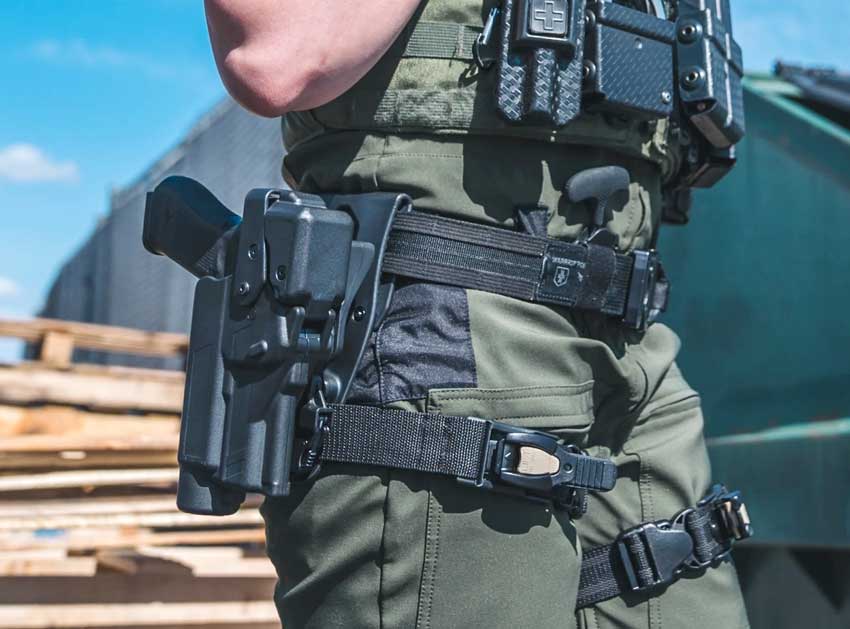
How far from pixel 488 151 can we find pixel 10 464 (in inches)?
115

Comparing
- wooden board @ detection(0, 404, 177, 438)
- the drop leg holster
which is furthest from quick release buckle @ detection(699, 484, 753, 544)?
wooden board @ detection(0, 404, 177, 438)

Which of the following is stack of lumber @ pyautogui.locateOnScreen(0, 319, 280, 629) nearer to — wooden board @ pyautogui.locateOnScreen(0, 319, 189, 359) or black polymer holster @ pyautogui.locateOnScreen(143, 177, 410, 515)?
wooden board @ pyautogui.locateOnScreen(0, 319, 189, 359)

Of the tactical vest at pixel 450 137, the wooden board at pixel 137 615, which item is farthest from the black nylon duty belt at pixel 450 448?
the wooden board at pixel 137 615

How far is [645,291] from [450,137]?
0.35m

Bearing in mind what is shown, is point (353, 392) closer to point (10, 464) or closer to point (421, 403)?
point (421, 403)

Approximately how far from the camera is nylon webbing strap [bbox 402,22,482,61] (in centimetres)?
141

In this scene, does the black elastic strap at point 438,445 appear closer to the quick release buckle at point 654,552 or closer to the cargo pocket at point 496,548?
the cargo pocket at point 496,548

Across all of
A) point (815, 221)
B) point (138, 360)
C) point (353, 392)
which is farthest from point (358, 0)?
point (138, 360)

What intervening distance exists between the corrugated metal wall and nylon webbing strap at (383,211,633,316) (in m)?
4.84

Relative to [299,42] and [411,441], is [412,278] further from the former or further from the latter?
[299,42]

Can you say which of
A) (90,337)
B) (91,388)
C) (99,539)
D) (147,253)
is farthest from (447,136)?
(147,253)

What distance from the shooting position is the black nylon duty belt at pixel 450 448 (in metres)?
1.28

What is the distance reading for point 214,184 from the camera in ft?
27.8

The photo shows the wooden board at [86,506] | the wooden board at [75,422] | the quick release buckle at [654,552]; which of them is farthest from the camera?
the wooden board at [75,422]
